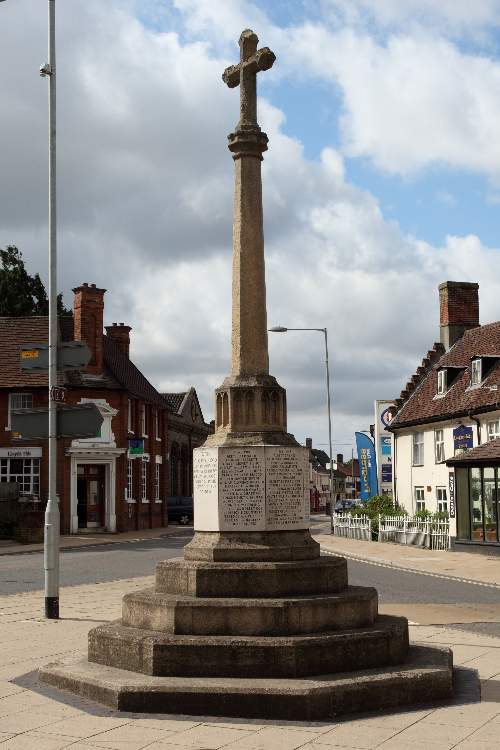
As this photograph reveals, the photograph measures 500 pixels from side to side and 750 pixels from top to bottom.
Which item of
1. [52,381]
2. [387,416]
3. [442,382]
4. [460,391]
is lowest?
[52,381]

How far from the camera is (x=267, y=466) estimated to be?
9.68m

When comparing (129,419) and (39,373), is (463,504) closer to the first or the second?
(129,419)

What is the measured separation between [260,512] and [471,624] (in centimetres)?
543

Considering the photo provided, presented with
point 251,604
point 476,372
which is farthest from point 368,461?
point 251,604

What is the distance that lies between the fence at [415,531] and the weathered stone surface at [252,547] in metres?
23.9

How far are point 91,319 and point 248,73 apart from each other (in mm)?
33727

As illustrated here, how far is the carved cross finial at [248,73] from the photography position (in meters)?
10.7

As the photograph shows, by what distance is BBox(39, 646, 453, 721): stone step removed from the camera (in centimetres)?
758

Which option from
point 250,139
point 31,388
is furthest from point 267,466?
point 31,388

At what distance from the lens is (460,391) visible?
3678cm

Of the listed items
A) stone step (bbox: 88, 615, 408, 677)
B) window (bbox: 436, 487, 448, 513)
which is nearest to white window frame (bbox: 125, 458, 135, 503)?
window (bbox: 436, 487, 448, 513)

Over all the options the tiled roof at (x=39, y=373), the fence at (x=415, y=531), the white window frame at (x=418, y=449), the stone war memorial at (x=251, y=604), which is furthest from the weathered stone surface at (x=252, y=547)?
the tiled roof at (x=39, y=373)

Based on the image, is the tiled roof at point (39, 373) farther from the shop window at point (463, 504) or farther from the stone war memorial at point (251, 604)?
the stone war memorial at point (251, 604)

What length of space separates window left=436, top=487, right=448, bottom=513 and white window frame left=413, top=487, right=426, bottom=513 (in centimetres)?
145
